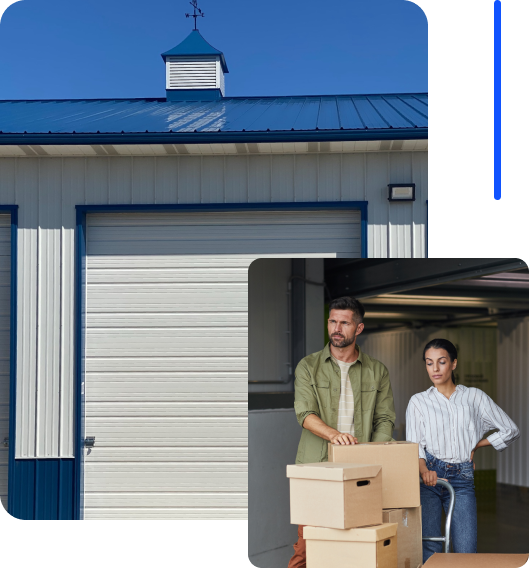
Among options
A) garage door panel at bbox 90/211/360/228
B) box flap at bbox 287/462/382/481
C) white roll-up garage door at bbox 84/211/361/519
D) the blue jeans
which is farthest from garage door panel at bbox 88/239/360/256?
box flap at bbox 287/462/382/481

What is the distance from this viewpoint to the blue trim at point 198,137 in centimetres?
548

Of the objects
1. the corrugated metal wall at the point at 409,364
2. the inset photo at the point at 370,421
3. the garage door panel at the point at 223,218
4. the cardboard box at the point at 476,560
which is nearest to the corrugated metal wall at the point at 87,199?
the garage door panel at the point at 223,218

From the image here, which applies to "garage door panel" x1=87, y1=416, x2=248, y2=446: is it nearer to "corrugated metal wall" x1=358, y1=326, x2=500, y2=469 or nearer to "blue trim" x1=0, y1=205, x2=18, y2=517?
"blue trim" x1=0, y1=205, x2=18, y2=517

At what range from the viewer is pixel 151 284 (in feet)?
19.7

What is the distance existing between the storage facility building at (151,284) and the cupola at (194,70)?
130 cm

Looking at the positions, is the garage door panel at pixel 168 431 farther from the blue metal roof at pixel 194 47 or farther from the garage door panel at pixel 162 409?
the blue metal roof at pixel 194 47

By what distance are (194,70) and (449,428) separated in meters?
4.53

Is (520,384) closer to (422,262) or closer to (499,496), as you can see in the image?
(499,496)

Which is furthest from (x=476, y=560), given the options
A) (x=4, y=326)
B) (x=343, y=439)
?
(x=4, y=326)

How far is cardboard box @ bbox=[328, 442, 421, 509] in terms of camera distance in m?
3.96

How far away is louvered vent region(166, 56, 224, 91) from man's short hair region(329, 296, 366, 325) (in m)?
3.77

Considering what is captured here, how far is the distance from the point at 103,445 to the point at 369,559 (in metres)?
2.91

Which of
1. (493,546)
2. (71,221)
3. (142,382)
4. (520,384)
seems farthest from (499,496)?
(71,221)

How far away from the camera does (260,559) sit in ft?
14.4
